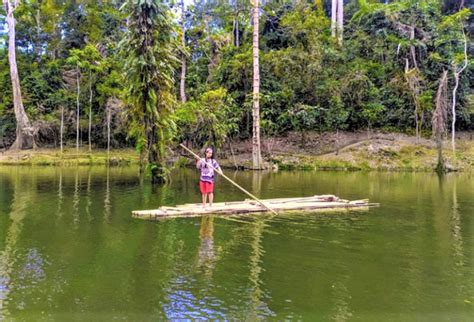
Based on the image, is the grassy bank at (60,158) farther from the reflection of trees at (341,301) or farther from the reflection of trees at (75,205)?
the reflection of trees at (341,301)

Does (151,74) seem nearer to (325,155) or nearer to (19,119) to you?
(325,155)

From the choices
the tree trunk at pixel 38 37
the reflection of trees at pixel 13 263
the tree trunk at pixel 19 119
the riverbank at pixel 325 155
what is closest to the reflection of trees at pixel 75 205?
the reflection of trees at pixel 13 263

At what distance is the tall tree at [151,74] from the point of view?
20.1 meters

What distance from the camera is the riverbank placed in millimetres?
34281

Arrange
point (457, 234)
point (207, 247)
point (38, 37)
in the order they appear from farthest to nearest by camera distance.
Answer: point (38, 37)
point (457, 234)
point (207, 247)

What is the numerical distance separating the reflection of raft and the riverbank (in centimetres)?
1748

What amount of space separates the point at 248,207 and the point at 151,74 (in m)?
9.08

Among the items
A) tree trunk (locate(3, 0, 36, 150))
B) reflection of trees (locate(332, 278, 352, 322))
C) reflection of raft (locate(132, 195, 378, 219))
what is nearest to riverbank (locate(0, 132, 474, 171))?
tree trunk (locate(3, 0, 36, 150))

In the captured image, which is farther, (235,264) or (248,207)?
(248,207)

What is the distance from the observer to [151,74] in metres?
20.6

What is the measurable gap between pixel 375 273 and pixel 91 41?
148 feet

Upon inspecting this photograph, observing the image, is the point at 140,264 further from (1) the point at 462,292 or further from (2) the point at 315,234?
(1) the point at 462,292

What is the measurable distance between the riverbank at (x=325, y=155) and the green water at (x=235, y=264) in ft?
60.5

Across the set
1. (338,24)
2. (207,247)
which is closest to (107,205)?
(207,247)
